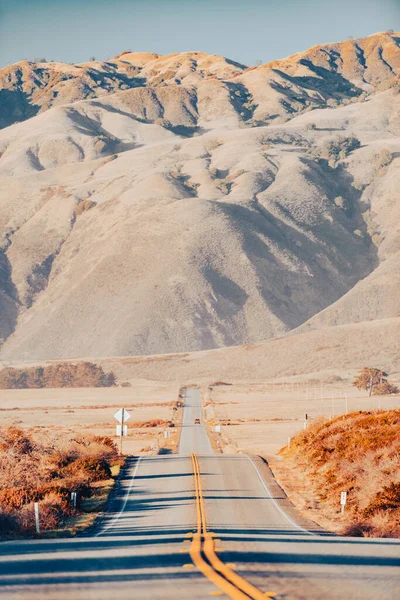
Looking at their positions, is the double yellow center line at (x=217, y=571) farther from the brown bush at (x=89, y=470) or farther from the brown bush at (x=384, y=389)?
the brown bush at (x=384, y=389)

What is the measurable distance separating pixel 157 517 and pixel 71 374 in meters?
113

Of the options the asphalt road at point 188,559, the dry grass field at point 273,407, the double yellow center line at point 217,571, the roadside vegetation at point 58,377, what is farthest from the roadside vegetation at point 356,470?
the roadside vegetation at point 58,377

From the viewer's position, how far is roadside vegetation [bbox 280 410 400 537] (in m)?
21.8

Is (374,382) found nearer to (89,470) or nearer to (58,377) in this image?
(58,377)

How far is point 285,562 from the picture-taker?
13.1 meters

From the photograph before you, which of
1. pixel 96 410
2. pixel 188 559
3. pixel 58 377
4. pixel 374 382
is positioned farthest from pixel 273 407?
pixel 188 559

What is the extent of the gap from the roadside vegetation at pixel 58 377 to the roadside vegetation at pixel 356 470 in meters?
91.7

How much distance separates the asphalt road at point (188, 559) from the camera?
36.2ft

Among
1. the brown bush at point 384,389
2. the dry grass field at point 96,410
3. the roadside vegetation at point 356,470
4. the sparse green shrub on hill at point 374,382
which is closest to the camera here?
the roadside vegetation at point 356,470

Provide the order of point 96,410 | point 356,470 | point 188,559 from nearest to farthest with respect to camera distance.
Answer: point 188,559 < point 356,470 < point 96,410

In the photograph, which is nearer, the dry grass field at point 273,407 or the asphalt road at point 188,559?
the asphalt road at point 188,559

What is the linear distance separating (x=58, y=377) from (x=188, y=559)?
124416 millimetres

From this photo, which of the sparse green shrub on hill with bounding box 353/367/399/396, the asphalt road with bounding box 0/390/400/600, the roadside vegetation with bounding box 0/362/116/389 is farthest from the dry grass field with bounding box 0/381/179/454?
the asphalt road with bounding box 0/390/400/600

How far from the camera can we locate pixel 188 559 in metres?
13.5
